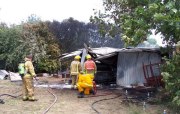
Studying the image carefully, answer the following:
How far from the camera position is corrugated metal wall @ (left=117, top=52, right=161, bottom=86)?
65.6 feet

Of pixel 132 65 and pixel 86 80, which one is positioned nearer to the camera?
pixel 86 80

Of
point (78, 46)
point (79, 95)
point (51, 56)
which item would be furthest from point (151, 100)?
point (78, 46)

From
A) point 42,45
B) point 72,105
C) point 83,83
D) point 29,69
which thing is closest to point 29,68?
point 29,69

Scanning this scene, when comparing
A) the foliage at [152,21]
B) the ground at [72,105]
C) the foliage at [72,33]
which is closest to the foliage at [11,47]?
the foliage at [72,33]

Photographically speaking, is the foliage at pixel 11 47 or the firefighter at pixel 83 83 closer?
the firefighter at pixel 83 83

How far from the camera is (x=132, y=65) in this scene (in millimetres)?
20688

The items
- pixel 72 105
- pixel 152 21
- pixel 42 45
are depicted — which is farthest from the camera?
pixel 42 45

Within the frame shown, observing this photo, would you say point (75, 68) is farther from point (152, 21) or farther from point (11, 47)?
point (11, 47)

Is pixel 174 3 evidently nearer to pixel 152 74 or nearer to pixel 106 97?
pixel 106 97

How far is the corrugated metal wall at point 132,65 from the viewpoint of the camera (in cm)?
2001

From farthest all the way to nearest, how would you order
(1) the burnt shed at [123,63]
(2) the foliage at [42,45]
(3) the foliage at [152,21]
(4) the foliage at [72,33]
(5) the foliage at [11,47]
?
1. (4) the foliage at [72,33]
2. (5) the foliage at [11,47]
3. (2) the foliage at [42,45]
4. (1) the burnt shed at [123,63]
5. (3) the foliage at [152,21]

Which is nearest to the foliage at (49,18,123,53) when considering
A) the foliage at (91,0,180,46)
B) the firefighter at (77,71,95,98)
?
the firefighter at (77,71,95,98)

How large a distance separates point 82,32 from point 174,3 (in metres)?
25.1

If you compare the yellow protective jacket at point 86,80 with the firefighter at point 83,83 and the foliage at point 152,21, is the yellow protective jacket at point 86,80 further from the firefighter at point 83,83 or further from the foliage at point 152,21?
the foliage at point 152,21
